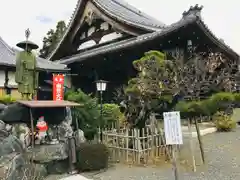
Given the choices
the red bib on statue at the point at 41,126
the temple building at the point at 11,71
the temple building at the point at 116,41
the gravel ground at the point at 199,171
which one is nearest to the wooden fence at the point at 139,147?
the gravel ground at the point at 199,171

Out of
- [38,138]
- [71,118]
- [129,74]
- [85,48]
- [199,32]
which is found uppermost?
[85,48]

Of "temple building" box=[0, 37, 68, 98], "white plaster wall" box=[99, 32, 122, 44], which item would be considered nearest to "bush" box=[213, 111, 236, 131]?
"white plaster wall" box=[99, 32, 122, 44]

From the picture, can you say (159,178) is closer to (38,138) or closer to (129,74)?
(38,138)

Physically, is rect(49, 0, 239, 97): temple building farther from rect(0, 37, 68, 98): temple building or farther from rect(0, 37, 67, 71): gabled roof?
rect(0, 37, 68, 98): temple building

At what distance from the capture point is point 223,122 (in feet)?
40.2

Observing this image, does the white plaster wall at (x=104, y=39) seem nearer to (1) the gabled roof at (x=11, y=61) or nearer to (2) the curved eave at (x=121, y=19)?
(2) the curved eave at (x=121, y=19)

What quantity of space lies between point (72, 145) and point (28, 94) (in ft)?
9.00

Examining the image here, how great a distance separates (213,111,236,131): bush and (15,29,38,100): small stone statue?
7882 millimetres

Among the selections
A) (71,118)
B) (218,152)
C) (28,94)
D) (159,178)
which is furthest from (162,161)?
(28,94)

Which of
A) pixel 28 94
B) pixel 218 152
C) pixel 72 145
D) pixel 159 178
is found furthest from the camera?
pixel 28 94

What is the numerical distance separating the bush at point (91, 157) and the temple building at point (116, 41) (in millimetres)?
5550

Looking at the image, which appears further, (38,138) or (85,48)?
(85,48)

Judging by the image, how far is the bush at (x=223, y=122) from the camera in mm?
12164

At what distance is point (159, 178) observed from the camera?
6.36 m
